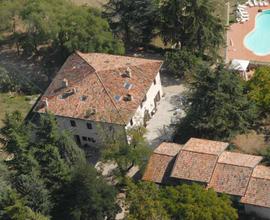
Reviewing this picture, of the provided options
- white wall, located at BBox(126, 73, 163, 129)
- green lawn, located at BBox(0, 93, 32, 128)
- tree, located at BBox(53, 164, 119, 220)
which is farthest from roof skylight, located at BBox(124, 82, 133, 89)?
green lawn, located at BBox(0, 93, 32, 128)

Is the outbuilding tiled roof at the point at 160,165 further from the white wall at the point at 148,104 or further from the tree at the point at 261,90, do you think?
the tree at the point at 261,90

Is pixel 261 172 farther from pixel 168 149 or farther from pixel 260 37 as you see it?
pixel 260 37

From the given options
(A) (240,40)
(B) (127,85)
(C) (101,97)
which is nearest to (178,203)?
(C) (101,97)

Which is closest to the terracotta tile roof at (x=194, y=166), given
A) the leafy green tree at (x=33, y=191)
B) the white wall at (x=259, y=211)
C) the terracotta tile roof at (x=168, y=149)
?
the terracotta tile roof at (x=168, y=149)

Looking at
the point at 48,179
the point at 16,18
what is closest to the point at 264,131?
the point at 48,179

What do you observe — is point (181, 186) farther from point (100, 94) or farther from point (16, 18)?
point (16, 18)

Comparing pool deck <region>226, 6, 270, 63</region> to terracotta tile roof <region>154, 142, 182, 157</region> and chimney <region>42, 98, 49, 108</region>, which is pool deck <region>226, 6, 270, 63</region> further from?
chimney <region>42, 98, 49, 108</region>
